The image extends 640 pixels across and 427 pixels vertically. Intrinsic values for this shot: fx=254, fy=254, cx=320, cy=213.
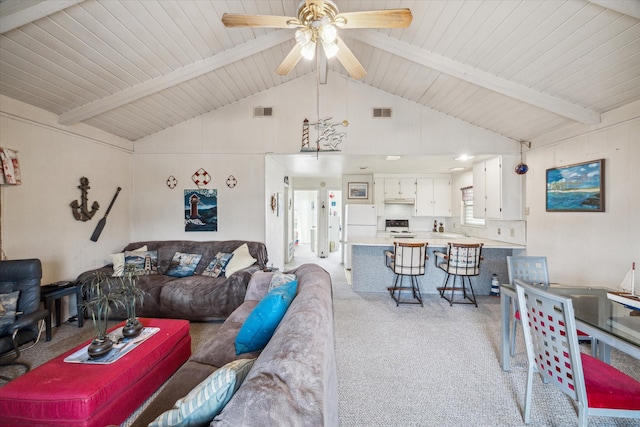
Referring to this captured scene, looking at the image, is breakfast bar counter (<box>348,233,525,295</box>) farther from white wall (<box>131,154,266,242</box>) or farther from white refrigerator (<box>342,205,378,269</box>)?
white wall (<box>131,154,266,242</box>)

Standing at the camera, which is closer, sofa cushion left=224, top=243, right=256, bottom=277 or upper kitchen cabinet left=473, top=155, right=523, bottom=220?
sofa cushion left=224, top=243, right=256, bottom=277

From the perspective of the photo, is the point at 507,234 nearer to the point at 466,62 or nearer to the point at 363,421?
the point at 466,62

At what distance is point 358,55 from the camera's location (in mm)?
3680

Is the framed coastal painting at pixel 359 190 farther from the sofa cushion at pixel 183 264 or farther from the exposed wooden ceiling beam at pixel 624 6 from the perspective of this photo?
the exposed wooden ceiling beam at pixel 624 6

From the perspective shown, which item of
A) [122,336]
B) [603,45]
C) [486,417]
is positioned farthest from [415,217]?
[122,336]

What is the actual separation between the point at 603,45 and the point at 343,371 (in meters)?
3.59

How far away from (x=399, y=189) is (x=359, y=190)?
98cm

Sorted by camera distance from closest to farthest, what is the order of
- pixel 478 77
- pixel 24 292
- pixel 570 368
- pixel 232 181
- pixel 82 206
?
pixel 570 368, pixel 24 292, pixel 478 77, pixel 82 206, pixel 232 181

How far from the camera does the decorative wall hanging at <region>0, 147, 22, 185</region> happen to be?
2613 mm

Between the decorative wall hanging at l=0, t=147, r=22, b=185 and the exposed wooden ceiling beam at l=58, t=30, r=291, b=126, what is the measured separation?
69cm

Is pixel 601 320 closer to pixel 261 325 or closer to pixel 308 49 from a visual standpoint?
pixel 261 325

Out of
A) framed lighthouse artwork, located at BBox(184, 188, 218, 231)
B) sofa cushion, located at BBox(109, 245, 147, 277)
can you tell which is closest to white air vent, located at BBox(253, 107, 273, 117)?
framed lighthouse artwork, located at BBox(184, 188, 218, 231)

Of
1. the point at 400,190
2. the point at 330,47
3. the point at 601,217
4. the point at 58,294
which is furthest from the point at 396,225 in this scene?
the point at 58,294

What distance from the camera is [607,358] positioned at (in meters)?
2.00
